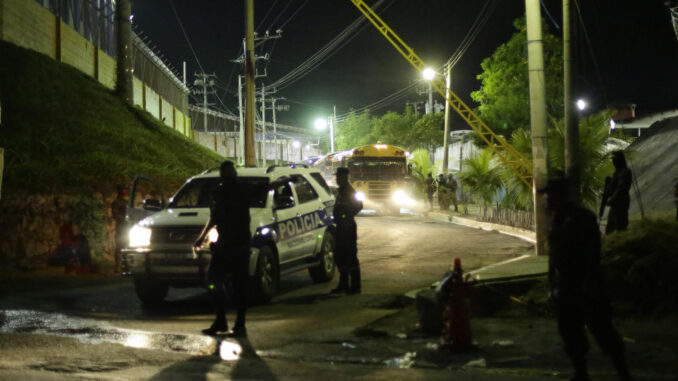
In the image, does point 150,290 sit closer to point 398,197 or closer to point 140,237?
point 140,237

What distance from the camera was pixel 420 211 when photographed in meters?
34.7

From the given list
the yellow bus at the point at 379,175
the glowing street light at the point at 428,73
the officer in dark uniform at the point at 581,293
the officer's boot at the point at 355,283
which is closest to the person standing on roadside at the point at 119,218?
the officer's boot at the point at 355,283

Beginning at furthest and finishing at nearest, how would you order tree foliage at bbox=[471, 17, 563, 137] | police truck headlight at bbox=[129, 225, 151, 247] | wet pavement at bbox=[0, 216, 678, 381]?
tree foliage at bbox=[471, 17, 563, 137], police truck headlight at bbox=[129, 225, 151, 247], wet pavement at bbox=[0, 216, 678, 381]

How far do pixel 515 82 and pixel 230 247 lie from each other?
30294mm

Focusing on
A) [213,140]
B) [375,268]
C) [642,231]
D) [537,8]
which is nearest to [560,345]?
[642,231]

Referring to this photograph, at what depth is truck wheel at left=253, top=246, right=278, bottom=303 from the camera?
10.0 m

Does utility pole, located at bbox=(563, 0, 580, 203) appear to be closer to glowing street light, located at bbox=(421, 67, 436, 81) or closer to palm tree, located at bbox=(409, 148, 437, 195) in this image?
glowing street light, located at bbox=(421, 67, 436, 81)

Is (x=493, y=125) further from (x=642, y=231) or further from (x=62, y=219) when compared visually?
Result: (x=642, y=231)

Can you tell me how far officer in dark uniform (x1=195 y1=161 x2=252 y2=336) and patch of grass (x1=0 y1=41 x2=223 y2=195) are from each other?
9.01 m

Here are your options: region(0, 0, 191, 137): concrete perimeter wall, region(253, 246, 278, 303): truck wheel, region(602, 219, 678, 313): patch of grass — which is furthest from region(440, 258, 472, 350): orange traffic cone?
region(0, 0, 191, 137): concrete perimeter wall

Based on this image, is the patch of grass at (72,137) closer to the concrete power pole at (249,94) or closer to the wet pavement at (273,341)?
the concrete power pole at (249,94)

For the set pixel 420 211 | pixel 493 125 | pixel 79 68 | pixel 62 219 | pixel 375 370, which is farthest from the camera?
pixel 493 125

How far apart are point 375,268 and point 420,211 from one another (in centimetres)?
2087

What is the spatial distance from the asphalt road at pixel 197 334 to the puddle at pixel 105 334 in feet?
0.04
